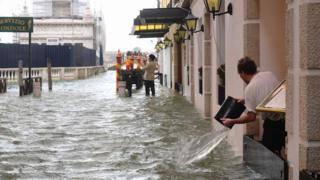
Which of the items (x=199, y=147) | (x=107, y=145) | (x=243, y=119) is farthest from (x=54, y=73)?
(x=243, y=119)

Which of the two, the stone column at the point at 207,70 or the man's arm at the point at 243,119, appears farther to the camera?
the stone column at the point at 207,70

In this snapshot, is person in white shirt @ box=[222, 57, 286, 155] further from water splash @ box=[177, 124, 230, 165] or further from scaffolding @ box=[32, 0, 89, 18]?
scaffolding @ box=[32, 0, 89, 18]

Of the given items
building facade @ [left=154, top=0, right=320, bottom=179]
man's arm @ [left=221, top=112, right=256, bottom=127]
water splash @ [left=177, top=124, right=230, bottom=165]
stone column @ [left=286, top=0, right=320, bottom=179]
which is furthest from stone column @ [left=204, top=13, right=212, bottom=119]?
stone column @ [left=286, top=0, right=320, bottom=179]

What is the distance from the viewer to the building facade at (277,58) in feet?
18.4

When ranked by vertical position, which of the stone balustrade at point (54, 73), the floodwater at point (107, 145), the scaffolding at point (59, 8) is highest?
the scaffolding at point (59, 8)

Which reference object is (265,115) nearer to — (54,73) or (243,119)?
(243,119)

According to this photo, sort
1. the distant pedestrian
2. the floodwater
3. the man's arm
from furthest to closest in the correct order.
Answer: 1. the distant pedestrian
2. the floodwater
3. the man's arm

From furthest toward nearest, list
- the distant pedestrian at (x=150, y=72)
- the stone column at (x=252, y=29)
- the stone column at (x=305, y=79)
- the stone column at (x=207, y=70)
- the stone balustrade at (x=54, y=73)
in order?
1. the stone balustrade at (x=54, y=73)
2. the distant pedestrian at (x=150, y=72)
3. the stone column at (x=207, y=70)
4. the stone column at (x=252, y=29)
5. the stone column at (x=305, y=79)

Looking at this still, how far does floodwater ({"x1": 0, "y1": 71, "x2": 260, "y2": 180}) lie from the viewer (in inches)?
334

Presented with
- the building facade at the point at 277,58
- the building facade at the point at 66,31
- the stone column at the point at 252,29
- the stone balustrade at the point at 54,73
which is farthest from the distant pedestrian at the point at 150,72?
the building facade at the point at 66,31

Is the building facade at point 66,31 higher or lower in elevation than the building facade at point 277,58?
higher

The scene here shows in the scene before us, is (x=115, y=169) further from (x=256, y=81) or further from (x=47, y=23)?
(x=47, y=23)

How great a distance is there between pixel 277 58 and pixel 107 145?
3.44 meters

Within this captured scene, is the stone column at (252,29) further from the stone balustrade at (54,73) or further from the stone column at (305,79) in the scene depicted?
the stone balustrade at (54,73)
